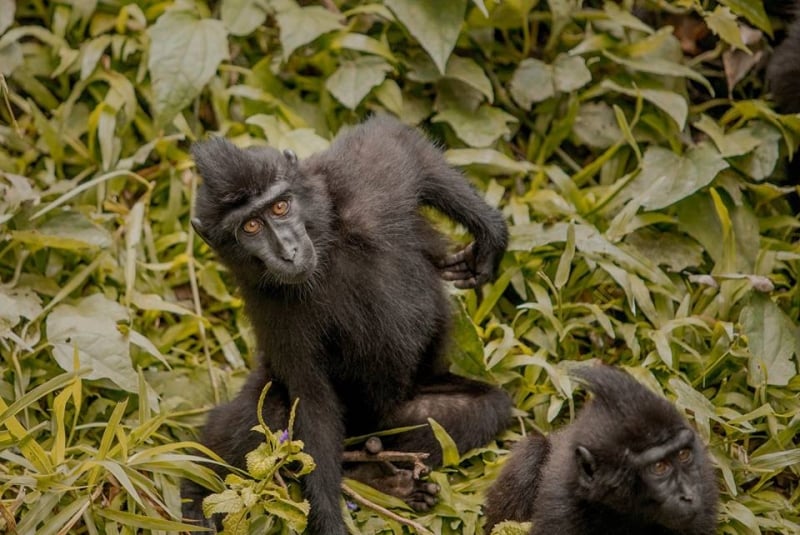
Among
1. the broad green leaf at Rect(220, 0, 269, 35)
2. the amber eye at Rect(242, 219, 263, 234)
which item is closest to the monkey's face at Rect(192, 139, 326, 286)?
the amber eye at Rect(242, 219, 263, 234)

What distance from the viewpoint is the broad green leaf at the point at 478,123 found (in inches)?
277

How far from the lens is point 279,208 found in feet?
17.3

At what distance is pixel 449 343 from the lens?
6168 mm

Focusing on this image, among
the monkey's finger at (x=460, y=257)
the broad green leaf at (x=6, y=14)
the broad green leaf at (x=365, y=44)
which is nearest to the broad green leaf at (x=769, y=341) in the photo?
the monkey's finger at (x=460, y=257)

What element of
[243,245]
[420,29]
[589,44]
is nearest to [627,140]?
[589,44]

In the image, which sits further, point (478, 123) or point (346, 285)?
point (478, 123)

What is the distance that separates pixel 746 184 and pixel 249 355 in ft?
10.1

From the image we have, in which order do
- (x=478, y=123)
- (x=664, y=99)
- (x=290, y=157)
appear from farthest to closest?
(x=478, y=123) → (x=664, y=99) → (x=290, y=157)

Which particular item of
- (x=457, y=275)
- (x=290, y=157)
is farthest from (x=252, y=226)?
(x=457, y=275)

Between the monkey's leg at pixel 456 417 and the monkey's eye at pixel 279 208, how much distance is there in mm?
1331

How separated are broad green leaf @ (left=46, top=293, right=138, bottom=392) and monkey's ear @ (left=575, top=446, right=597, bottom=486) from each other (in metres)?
2.32

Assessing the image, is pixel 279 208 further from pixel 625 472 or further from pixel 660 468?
pixel 660 468

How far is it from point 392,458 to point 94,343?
166 cm

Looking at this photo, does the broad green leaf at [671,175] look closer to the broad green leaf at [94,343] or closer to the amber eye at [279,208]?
the amber eye at [279,208]
